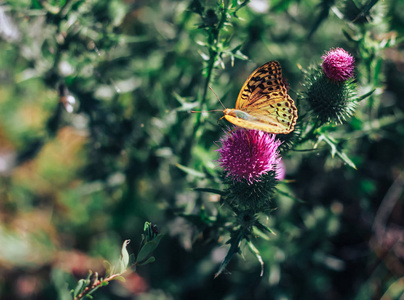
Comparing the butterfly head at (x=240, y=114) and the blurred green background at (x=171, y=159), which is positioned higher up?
the butterfly head at (x=240, y=114)

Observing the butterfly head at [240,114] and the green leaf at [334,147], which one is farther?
the green leaf at [334,147]

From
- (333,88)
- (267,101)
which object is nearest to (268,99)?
(267,101)

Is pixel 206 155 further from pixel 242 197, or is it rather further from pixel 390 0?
pixel 390 0

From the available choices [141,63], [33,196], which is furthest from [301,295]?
[33,196]

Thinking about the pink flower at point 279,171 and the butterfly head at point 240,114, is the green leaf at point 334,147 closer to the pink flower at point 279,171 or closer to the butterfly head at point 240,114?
the pink flower at point 279,171

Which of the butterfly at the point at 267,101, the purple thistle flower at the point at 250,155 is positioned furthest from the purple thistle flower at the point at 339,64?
the purple thistle flower at the point at 250,155

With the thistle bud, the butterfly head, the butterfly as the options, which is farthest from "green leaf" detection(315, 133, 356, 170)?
the butterfly head

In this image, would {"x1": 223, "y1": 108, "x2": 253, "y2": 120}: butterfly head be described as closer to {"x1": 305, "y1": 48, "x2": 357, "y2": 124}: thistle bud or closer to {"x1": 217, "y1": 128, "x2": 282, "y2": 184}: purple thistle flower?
{"x1": 217, "y1": 128, "x2": 282, "y2": 184}: purple thistle flower
